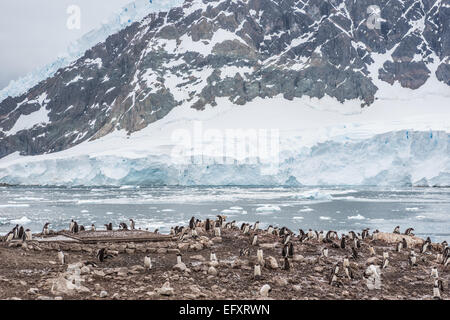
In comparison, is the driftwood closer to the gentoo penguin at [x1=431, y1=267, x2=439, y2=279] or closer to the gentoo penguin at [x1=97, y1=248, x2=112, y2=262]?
the gentoo penguin at [x1=431, y1=267, x2=439, y2=279]

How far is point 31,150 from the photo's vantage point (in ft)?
456

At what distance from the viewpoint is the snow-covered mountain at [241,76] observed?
112 metres

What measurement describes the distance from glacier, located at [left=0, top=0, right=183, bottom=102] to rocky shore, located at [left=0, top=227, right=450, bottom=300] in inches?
5601

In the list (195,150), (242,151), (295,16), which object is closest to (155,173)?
(195,150)

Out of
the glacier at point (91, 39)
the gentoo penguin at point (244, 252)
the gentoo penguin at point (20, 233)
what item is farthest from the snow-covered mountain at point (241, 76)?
the gentoo penguin at point (244, 252)

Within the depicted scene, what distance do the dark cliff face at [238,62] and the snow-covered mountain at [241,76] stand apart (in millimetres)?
277

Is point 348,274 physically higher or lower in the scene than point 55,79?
lower

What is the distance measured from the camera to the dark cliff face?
120500mm

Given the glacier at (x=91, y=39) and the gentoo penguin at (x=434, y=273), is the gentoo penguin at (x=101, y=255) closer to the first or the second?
the gentoo penguin at (x=434, y=273)

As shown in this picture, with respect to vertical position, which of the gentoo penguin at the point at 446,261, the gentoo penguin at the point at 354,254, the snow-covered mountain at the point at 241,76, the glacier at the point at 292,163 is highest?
the snow-covered mountain at the point at 241,76

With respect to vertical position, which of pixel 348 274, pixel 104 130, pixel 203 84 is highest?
pixel 203 84

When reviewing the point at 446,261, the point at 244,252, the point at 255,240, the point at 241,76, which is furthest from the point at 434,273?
the point at 241,76

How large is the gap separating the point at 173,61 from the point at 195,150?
60788 mm
